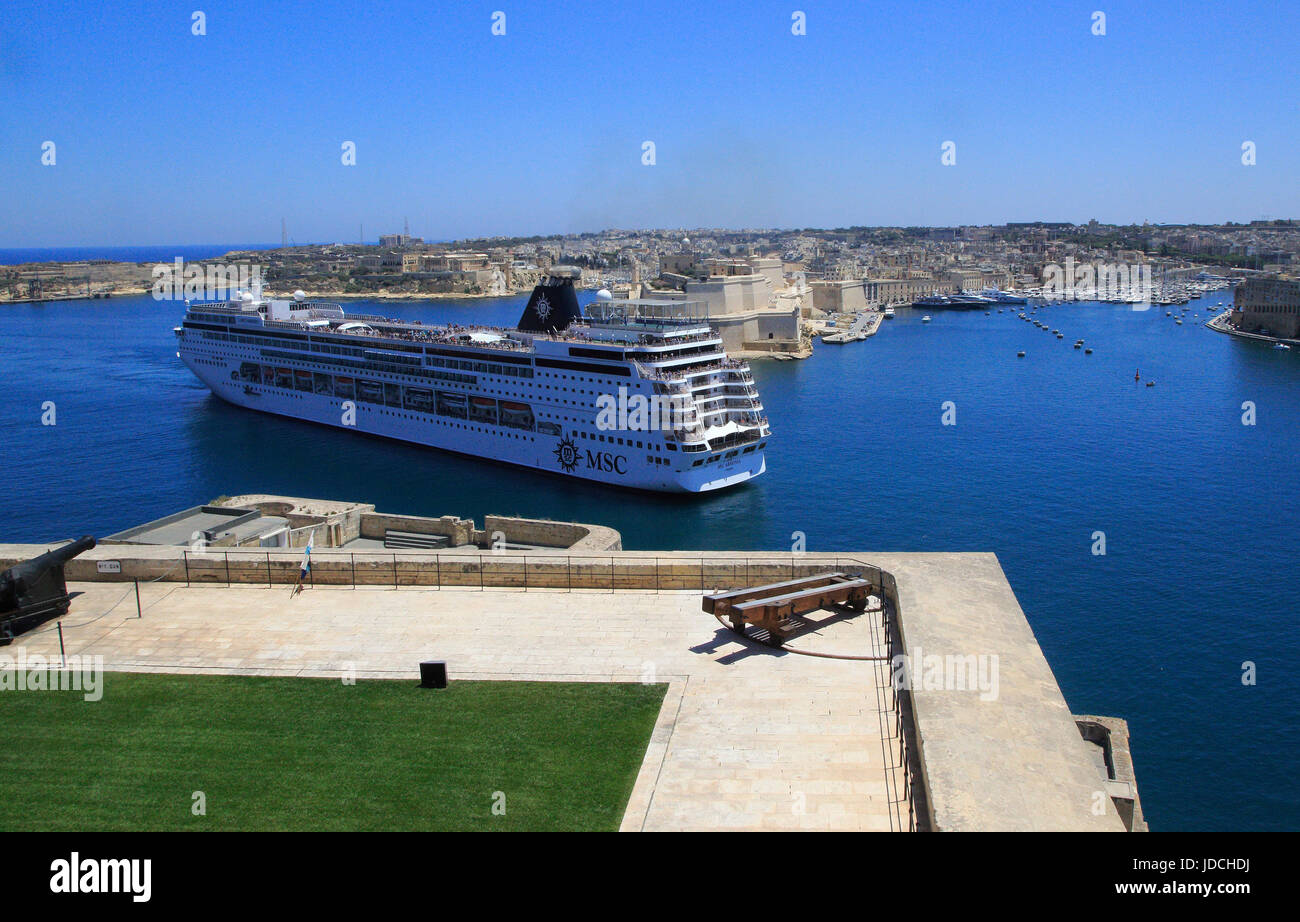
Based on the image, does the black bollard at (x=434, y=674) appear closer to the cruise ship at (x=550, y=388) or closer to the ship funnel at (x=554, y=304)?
the cruise ship at (x=550, y=388)

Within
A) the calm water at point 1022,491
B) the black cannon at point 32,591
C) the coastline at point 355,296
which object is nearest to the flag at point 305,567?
the black cannon at point 32,591

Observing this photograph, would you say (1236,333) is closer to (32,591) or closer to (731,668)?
(731,668)

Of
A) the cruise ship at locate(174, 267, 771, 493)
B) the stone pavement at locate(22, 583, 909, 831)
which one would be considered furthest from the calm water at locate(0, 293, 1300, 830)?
the stone pavement at locate(22, 583, 909, 831)

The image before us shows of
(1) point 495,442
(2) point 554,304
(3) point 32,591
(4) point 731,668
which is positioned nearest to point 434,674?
(4) point 731,668

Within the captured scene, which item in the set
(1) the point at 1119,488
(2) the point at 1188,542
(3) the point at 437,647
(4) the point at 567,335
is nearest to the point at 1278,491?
(1) the point at 1119,488

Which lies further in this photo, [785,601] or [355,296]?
[355,296]

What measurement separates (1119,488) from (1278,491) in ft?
15.4

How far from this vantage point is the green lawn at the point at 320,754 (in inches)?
299

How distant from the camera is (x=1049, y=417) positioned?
42938 mm

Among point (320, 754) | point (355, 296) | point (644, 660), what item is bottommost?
point (320, 754)

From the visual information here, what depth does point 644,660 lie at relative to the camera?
10352mm

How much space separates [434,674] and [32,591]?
5.40 m

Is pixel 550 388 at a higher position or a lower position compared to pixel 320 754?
higher
